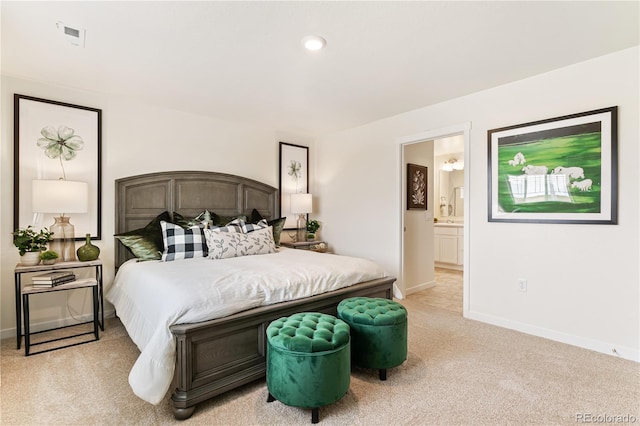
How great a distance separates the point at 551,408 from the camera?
1.88 metres

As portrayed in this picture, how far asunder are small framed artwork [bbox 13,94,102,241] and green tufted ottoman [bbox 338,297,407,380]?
276 centimetres

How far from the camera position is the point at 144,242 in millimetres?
3240

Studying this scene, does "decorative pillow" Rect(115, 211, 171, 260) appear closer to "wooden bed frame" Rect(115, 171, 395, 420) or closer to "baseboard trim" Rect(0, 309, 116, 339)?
"wooden bed frame" Rect(115, 171, 395, 420)

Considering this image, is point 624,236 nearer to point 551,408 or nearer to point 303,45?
point 551,408

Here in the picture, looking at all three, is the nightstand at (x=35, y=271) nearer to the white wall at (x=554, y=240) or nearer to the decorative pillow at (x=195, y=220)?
the decorative pillow at (x=195, y=220)

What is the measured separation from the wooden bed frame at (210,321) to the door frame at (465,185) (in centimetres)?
105

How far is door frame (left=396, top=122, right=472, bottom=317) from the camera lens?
3469 millimetres

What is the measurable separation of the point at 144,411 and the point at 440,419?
167 centimetres

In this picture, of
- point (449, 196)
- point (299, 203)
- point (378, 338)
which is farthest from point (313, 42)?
point (449, 196)

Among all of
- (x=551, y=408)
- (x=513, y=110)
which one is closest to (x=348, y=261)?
(x=551, y=408)

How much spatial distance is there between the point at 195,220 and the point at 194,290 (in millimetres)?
1988

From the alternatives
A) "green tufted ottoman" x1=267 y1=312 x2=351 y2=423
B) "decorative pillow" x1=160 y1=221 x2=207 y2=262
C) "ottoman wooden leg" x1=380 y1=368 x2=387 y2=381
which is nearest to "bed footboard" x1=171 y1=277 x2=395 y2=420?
"green tufted ottoman" x1=267 y1=312 x2=351 y2=423

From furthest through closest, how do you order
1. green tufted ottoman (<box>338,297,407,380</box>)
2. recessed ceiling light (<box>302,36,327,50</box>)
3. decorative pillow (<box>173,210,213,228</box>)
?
decorative pillow (<box>173,210,213,228</box>) → recessed ceiling light (<box>302,36,327,50</box>) → green tufted ottoman (<box>338,297,407,380</box>)

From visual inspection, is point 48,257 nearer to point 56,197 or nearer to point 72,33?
point 56,197
